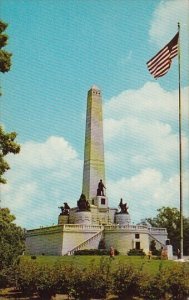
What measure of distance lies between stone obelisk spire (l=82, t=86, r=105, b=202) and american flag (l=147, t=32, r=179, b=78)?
29.3m

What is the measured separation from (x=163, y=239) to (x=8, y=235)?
104 ft

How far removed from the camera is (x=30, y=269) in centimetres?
1764

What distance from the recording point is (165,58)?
2066 centimetres

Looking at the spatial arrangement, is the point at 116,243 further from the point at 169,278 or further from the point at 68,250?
the point at 169,278

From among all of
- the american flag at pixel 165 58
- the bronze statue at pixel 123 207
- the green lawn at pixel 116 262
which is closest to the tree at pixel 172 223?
the bronze statue at pixel 123 207

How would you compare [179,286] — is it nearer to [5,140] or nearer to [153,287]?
[153,287]

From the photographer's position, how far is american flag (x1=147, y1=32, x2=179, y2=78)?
20.6 meters

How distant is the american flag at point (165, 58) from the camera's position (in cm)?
2061

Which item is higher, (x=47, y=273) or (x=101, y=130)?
(x=101, y=130)

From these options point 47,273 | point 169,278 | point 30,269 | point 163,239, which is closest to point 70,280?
point 47,273

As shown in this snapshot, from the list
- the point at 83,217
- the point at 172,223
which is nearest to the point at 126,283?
the point at 83,217

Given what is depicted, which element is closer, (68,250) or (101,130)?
(68,250)

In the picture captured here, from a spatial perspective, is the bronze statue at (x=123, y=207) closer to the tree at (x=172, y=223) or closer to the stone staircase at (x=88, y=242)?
the stone staircase at (x=88, y=242)

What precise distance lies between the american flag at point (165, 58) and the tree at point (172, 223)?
169 ft
